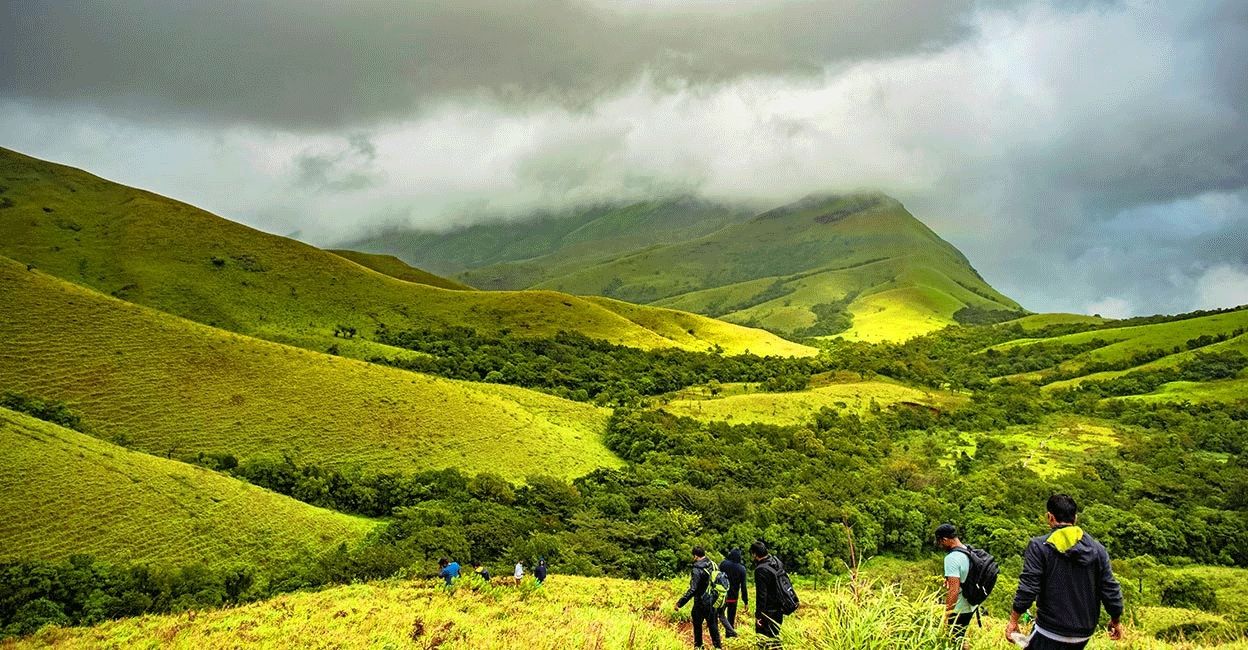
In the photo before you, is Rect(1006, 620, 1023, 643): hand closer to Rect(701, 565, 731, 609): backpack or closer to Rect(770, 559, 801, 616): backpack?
Rect(770, 559, 801, 616): backpack

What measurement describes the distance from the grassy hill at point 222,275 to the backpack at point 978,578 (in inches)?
4156

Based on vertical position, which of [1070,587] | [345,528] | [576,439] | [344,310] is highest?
[344,310]

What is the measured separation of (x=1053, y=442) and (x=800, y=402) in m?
35.1

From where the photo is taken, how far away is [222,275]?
12331cm

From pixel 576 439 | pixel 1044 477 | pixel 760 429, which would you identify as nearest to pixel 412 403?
pixel 576 439

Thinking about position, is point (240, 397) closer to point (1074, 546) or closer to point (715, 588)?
point (715, 588)

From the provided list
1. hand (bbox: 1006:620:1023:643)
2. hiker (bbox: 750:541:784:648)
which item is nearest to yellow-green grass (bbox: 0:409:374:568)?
hiker (bbox: 750:541:784:648)

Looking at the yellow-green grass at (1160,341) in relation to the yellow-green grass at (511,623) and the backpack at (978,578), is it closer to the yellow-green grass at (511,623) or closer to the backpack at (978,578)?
the yellow-green grass at (511,623)

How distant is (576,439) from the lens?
7850cm

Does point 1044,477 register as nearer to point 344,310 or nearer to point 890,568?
point 890,568

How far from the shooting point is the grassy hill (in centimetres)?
11406

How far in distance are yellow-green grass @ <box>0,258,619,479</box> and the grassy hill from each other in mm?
32731

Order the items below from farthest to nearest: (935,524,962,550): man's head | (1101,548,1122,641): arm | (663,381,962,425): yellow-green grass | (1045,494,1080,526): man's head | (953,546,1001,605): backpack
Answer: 1. (663,381,962,425): yellow-green grass
2. (935,524,962,550): man's head
3. (953,546,1001,605): backpack
4. (1045,494,1080,526): man's head
5. (1101,548,1122,641): arm

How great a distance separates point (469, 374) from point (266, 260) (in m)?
62.4
